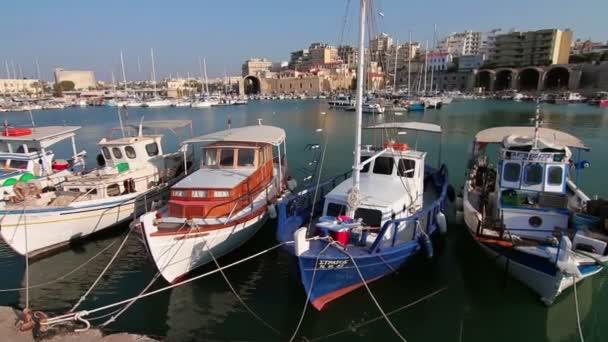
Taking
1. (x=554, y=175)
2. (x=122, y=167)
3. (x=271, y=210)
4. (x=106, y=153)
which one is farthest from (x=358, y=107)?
(x=106, y=153)

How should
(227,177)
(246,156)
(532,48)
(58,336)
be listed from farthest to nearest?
(532,48), (246,156), (227,177), (58,336)

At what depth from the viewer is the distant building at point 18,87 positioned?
579 ft

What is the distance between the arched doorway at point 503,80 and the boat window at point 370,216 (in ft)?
495

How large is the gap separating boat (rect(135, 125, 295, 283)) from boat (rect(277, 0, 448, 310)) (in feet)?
5.93

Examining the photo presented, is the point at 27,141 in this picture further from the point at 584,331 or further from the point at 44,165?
the point at 584,331

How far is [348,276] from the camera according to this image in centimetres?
988

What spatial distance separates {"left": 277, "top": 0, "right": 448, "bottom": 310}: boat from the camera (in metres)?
9.50

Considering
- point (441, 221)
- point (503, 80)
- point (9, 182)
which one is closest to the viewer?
point (441, 221)

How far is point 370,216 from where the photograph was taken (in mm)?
10938

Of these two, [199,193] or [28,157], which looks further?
[28,157]

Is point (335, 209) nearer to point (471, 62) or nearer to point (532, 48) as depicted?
point (532, 48)

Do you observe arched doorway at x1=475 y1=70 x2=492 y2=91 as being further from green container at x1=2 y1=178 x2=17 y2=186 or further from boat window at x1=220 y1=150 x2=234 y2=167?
green container at x1=2 y1=178 x2=17 y2=186

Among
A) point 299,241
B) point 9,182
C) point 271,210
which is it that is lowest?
point 271,210

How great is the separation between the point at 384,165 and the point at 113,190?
11.6 m
